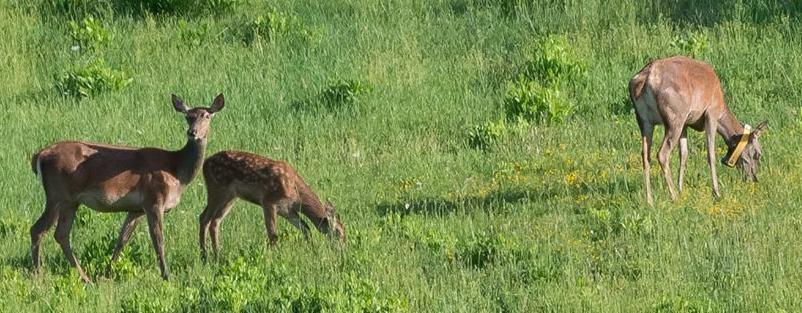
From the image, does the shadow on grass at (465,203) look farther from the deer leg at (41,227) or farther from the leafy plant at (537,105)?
the deer leg at (41,227)

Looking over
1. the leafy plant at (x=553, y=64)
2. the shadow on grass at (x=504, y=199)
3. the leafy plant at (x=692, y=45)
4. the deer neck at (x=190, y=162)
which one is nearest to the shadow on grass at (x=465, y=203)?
the shadow on grass at (x=504, y=199)

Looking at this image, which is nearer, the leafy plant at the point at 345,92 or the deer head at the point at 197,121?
the deer head at the point at 197,121

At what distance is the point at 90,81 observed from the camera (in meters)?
20.4

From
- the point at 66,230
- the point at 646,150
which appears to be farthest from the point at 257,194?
the point at 646,150

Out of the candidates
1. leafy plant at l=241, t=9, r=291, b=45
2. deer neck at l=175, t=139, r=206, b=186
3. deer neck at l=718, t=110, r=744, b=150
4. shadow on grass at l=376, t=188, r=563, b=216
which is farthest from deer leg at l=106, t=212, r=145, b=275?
leafy plant at l=241, t=9, r=291, b=45

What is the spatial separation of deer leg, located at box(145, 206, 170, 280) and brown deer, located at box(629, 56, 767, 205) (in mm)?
4242

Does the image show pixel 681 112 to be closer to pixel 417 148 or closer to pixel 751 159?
pixel 751 159

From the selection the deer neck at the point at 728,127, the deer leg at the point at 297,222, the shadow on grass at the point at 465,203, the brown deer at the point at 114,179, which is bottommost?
the shadow on grass at the point at 465,203

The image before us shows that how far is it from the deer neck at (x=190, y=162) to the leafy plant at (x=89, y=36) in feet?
25.4

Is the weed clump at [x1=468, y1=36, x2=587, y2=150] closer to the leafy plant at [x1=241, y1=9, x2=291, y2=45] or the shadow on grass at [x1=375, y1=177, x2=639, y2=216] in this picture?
the shadow on grass at [x1=375, y1=177, x2=639, y2=216]

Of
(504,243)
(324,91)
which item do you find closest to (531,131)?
(324,91)

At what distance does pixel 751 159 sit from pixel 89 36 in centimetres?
916

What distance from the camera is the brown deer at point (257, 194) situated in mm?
15156

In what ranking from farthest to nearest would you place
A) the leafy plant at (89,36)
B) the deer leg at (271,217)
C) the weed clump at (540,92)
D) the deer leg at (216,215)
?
1. the leafy plant at (89,36)
2. the weed clump at (540,92)
3. the deer leg at (216,215)
4. the deer leg at (271,217)
